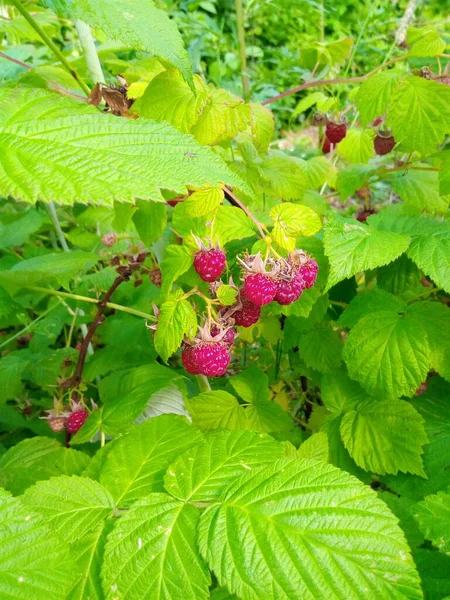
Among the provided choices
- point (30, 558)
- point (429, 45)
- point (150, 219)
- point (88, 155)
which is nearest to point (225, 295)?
point (150, 219)

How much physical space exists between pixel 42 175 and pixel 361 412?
956mm

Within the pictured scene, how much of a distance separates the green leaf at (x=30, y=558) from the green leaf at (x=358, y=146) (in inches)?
57.9

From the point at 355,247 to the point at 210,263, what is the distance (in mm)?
322

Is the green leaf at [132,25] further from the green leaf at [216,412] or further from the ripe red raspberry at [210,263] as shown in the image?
the green leaf at [216,412]

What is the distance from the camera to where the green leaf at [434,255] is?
0.98 meters

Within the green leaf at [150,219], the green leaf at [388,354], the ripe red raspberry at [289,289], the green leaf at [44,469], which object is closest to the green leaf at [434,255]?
the green leaf at [388,354]

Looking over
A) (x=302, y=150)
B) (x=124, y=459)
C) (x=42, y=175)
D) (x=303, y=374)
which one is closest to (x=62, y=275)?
(x=124, y=459)

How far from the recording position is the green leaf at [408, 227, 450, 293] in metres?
0.98

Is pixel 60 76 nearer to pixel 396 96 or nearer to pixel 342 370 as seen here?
pixel 396 96

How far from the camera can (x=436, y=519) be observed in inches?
34.1

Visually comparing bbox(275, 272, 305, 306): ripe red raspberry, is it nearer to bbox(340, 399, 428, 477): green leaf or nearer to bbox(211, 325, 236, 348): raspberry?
bbox(211, 325, 236, 348): raspberry

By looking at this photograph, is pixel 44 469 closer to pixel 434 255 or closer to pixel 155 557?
pixel 155 557

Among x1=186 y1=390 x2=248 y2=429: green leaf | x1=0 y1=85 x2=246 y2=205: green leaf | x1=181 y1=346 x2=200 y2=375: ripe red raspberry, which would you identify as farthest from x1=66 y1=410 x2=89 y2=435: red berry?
x1=0 y1=85 x2=246 y2=205: green leaf

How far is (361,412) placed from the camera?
1239mm
